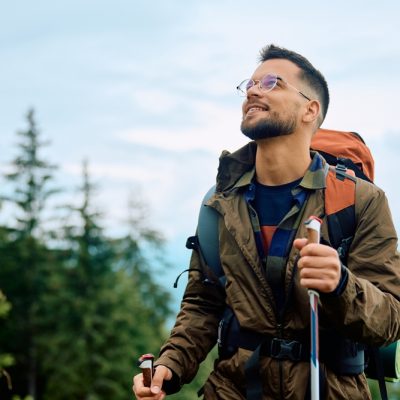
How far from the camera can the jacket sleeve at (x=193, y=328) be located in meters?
4.55

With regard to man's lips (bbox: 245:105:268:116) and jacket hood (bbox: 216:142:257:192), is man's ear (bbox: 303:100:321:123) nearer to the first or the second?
man's lips (bbox: 245:105:268:116)

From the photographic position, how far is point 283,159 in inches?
178

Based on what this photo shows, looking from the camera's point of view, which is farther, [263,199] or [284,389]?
[263,199]

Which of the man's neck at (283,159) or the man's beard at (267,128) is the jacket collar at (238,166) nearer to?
the man's neck at (283,159)

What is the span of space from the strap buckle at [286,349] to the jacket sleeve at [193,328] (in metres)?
0.57

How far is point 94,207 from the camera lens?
159 feet

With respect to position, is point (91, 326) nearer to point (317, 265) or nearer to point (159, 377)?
point (159, 377)

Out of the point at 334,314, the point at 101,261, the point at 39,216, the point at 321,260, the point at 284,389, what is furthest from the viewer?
the point at 39,216

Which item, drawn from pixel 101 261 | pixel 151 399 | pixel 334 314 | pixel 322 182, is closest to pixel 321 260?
pixel 334 314

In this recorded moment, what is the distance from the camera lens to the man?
4.06 m

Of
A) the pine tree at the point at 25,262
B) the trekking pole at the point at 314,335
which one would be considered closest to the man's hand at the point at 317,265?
the trekking pole at the point at 314,335

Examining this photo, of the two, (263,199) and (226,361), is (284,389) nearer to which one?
(226,361)

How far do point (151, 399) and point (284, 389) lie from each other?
2.23 ft

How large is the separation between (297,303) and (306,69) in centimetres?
141
